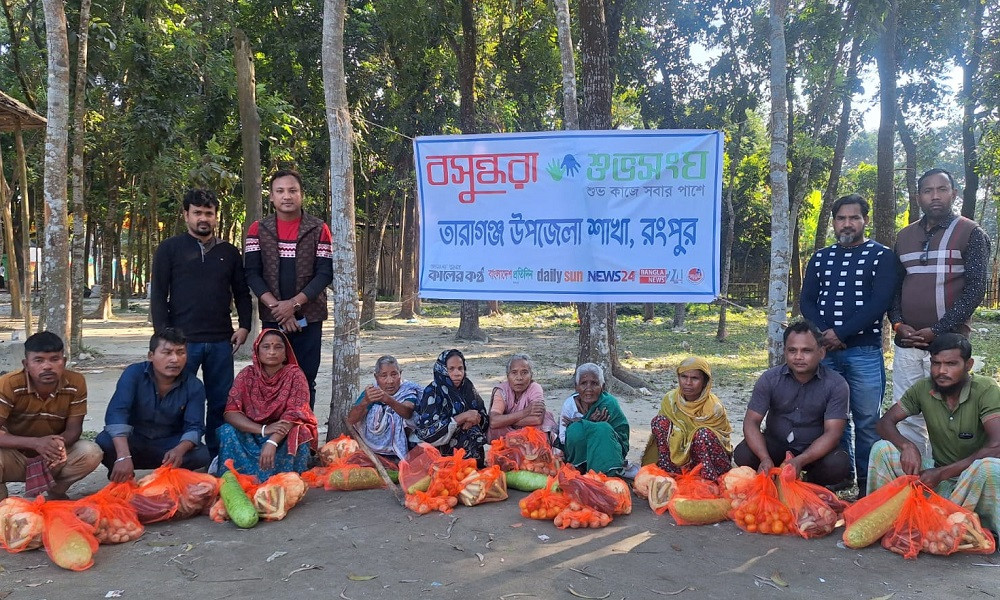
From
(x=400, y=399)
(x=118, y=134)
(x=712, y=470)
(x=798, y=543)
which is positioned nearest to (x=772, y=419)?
(x=712, y=470)

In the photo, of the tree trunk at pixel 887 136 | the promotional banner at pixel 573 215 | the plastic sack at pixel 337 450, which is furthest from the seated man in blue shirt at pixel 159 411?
the tree trunk at pixel 887 136

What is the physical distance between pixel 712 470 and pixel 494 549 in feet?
5.24

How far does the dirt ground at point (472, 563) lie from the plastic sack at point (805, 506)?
7cm

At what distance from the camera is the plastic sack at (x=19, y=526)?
342 centimetres

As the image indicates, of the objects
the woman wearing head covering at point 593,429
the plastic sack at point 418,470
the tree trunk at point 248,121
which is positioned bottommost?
the plastic sack at point 418,470

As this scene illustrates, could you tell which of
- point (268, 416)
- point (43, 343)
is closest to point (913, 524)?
point (268, 416)

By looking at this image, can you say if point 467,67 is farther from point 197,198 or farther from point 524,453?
point 524,453

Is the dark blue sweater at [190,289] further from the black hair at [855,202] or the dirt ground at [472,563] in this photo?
the black hair at [855,202]

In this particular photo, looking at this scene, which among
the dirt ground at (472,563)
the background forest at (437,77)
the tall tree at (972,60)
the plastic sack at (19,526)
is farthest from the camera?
the tall tree at (972,60)

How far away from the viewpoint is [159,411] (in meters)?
4.41

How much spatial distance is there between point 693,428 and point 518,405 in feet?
3.95

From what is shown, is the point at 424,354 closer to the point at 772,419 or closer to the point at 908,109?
the point at 772,419

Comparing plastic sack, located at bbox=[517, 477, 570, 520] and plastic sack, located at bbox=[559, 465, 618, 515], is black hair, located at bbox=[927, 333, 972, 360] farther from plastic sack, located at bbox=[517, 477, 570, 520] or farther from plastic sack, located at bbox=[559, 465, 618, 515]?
plastic sack, located at bbox=[517, 477, 570, 520]

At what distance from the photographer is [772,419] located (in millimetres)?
4344
